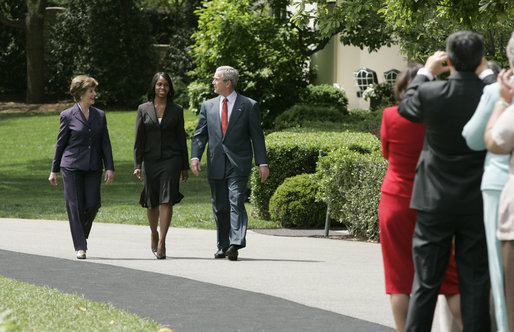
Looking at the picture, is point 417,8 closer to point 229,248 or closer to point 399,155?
point 229,248

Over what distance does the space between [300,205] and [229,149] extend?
3271mm

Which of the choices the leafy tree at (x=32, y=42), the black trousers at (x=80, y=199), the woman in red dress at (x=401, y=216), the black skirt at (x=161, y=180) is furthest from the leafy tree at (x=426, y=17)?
the leafy tree at (x=32, y=42)

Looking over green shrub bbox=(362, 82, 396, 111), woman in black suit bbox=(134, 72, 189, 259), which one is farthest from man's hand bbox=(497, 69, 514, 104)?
green shrub bbox=(362, 82, 396, 111)

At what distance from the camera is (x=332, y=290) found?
7.42 meters

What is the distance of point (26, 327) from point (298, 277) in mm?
2983

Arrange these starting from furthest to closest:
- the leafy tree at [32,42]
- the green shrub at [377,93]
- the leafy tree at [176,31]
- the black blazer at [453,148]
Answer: the leafy tree at [176,31]
the leafy tree at [32,42]
the green shrub at [377,93]
the black blazer at [453,148]

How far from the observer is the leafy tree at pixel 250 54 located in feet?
68.5

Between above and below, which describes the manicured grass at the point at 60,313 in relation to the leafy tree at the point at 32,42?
below


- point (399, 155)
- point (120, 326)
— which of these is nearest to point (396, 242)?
point (399, 155)

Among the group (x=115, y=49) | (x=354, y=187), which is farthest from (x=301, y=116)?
(x=115, y=49)

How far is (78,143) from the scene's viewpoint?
9.28 meters

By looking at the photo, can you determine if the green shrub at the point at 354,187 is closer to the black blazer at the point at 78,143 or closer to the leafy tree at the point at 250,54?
the black blazer at the point at 78,143

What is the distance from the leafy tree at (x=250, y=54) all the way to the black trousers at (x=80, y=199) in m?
11.6

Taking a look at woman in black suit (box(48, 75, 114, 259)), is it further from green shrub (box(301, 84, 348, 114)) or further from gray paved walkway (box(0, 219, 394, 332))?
Result: green shrub (box(301, 84, 348, 114))
